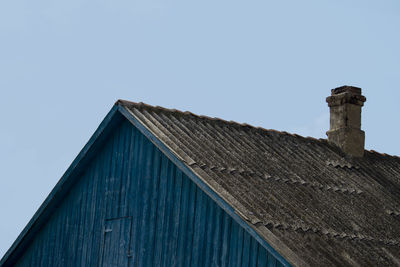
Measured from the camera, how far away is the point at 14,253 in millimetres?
18250

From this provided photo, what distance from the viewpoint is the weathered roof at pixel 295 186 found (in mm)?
13148

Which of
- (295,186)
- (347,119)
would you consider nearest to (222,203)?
(295,186)

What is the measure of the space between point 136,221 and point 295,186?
115 inches

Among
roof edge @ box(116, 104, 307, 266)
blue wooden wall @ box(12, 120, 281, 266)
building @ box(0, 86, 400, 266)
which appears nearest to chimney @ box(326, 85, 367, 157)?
building @ box(0, 86, 400, 266)

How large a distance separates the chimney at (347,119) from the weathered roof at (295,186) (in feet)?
1.59

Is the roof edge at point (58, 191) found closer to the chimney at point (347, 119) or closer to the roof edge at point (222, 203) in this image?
the roof edge at point (222, 203)

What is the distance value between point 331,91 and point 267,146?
3888 millimetres

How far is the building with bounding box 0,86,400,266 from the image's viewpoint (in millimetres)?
13156

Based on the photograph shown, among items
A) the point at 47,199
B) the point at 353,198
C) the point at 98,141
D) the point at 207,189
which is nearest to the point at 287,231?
the point at 207,189

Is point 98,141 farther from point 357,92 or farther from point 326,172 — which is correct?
point 357,92

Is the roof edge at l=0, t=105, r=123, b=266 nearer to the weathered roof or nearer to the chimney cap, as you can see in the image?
the weathered roof

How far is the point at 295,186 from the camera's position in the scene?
15.3 m

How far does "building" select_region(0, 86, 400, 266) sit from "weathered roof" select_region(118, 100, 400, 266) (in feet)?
0.10

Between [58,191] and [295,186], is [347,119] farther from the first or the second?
[58,191]
